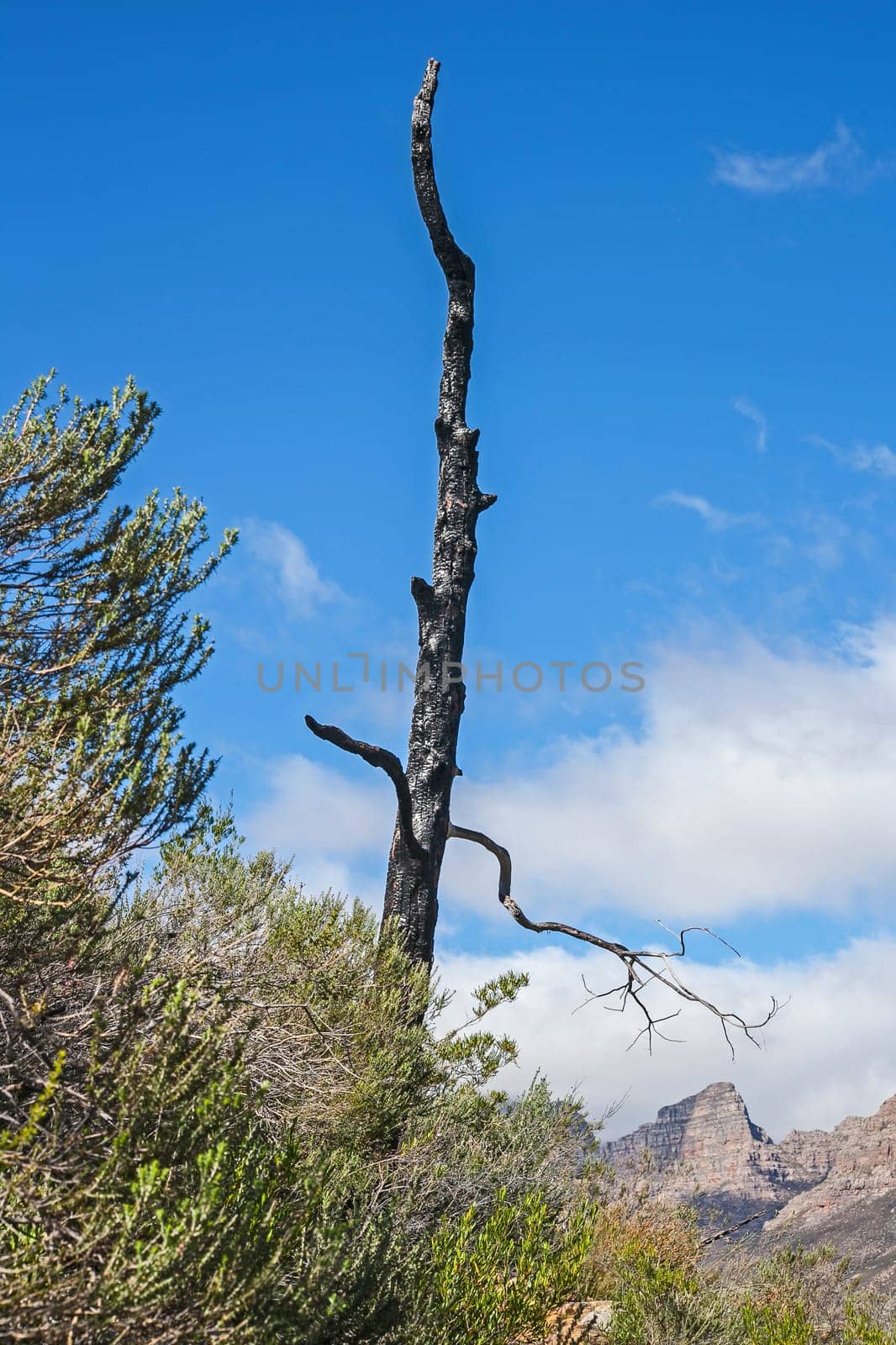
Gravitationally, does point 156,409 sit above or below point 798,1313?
above

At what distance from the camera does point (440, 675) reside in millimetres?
11547

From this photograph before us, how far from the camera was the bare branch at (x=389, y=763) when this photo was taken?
33.9 ft

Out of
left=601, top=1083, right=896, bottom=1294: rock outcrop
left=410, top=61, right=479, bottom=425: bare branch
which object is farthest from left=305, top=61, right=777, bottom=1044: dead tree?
left=601, top=1083, right=896, bottom=1294: rock outcrop

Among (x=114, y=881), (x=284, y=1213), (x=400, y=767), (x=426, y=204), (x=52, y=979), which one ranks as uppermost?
(x=426, y=204)

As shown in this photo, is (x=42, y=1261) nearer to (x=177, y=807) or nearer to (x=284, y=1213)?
(x=284, y=1213)

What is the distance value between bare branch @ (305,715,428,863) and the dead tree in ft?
0.04

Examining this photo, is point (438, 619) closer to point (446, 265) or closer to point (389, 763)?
point (389, 763)

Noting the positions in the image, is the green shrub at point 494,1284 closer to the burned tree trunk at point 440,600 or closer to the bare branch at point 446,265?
the burned tree trunk at point 440,600

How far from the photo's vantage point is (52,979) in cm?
682

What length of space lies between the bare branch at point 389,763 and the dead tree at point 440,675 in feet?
0.04

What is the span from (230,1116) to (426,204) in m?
10.7

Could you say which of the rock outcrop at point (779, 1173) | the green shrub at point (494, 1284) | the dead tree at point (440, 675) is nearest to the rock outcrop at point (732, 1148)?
the rock outcrop at point (779, 1173)

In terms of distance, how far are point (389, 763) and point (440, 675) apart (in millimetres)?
1381

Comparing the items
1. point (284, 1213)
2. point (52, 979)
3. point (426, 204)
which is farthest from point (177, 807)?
point (426, 204)
